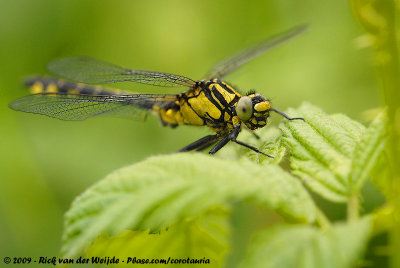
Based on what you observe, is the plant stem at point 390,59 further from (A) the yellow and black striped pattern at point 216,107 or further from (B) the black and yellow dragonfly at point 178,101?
(A) the yellow and black striped pattern at point 216,107

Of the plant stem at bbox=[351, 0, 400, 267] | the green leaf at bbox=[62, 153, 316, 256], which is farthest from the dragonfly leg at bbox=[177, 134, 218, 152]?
the plant stem at bbox=[351, 0, 400, 267]

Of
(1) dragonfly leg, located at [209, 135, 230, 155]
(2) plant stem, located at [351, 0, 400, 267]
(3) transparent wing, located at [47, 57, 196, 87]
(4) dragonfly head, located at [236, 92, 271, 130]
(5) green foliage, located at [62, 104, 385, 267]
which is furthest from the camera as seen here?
(3) transparent wing, located at [47, 57, 196, 87]

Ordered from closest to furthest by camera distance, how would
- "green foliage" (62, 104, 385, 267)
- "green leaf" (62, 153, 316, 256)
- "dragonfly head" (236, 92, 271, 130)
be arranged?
"green foliage" (62, 104, 385, 267) < "green leaf" (62, 153, 316, 256) < "dragonfly head" (236, 92, 271, 130)

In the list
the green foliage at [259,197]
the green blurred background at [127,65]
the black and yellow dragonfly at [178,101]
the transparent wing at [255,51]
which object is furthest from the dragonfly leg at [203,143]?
the green foliage at [259,197]

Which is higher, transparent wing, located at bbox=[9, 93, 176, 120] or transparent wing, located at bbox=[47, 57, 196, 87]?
transparent wing, located at bbox=[47, 57, 196, 87]

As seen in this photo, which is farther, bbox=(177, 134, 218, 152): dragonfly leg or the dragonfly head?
bbox=(177, 134, 218, 152): dragonfly leg

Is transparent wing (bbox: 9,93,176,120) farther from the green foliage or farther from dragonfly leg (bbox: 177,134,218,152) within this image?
the green foliage

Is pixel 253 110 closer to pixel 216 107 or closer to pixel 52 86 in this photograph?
pixel 216 107
